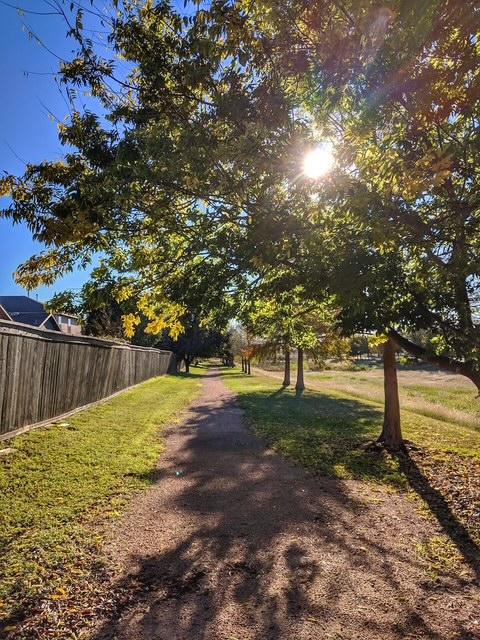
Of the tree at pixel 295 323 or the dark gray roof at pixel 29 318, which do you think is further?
the dark gray roof at pixel 29 318

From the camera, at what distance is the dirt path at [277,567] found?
3.04 m

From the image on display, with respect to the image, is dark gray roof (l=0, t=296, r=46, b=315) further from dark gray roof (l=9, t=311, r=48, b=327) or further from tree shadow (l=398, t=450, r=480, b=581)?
tree shadow (l=398, t=450, r=480, b=581)

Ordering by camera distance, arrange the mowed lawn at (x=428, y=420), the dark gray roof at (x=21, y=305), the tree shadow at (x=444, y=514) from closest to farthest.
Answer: the tree shadow at (x=444, y=514)
the mowed lawn at (x=428, y=420)
the dark gray roof at (x=21, y=305)

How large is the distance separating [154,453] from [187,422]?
13.5 ft

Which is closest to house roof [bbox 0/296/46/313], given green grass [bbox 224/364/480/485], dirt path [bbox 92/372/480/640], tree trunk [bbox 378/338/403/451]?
green grass [bbox 224/364/480/485]

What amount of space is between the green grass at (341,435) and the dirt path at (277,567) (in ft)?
4.41

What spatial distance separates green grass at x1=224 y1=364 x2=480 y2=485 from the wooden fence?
466 centimetres

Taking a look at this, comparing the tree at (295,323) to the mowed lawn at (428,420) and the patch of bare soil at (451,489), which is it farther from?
the patch of bare soil at (451,489)

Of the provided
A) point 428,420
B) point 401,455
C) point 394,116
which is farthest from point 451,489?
point 428,420

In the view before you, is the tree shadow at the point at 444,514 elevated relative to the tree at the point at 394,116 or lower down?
lower down

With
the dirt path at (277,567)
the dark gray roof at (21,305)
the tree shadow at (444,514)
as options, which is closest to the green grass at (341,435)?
the tree shadow at (444,514)

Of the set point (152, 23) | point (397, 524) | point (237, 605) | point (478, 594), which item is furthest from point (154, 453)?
point (152, 23)

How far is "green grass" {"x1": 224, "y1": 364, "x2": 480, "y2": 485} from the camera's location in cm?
802

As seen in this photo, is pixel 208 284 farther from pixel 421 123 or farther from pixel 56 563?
pixel 56 563
